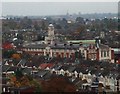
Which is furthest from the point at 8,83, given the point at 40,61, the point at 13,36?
the point at 13,36

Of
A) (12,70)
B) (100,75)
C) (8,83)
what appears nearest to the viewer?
(8,83)

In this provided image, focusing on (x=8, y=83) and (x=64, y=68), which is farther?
(x=64, y=68)

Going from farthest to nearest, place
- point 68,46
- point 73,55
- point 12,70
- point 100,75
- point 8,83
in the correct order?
point 68,46 → point 73,55 → point 12,70 → point 100,75 → point 8,83

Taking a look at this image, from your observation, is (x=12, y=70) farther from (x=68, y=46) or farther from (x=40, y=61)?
(x=68, y=46)

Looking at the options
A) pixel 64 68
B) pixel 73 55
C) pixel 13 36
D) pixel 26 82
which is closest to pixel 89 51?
pixel 73 55

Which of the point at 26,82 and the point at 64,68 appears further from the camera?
the point at 64,68

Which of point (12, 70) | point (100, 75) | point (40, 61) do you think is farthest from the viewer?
point (40, 61)

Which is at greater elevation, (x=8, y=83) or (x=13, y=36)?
(x=8, y=83)

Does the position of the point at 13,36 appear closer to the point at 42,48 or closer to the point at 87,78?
the point at 42,48

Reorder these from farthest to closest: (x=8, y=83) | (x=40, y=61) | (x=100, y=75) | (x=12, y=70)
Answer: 1. (x=40, y=61)
2. (x=12, y=70)
3. (x=100, y=75)
4. (x=8, y=83)
